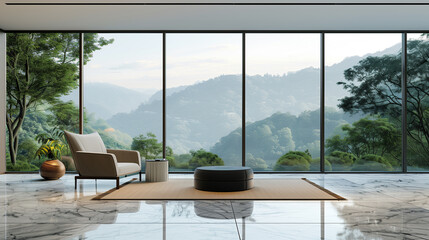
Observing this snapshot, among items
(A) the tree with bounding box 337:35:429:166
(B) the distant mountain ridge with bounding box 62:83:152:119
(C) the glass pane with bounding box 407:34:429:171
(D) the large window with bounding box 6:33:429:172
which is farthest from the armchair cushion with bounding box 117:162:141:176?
(C) the glass pane with bounding box 407:34:429:171

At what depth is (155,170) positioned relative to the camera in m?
5.66

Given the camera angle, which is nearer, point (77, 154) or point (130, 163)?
point (77, 154)

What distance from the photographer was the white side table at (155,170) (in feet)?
18.5

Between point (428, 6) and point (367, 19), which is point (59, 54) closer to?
point (367, 19)

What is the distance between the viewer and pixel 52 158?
20.8 feet

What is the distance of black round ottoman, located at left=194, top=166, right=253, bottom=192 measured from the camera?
4609 mm

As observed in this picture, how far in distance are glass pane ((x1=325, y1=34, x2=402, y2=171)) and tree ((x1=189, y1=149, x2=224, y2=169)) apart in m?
2.22

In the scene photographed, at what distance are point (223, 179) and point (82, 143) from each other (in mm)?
2246

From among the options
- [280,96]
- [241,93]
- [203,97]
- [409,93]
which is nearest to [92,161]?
[241,93]

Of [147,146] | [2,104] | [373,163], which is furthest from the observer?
[147,146]

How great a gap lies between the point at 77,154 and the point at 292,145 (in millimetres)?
5269

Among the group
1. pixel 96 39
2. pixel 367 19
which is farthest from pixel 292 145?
pixel 96 39

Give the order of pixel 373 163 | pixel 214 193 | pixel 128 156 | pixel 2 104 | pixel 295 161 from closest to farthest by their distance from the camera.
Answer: pixel 214 193 < pixel 128 156 < pixel 2 104 < pixel 373 163 < pixel 295 161

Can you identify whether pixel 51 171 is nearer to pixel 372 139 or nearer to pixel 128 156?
pixel 128 156
